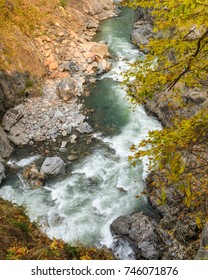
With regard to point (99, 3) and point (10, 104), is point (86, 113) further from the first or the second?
point (99, 3)

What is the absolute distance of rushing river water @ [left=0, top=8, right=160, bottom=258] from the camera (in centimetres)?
1014

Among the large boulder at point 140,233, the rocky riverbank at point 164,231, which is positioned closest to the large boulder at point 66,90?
the rocky riverbank at point 164,231

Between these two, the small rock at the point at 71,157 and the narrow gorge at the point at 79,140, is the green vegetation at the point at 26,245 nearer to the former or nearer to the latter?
the narrow gorge at the point at 79,140

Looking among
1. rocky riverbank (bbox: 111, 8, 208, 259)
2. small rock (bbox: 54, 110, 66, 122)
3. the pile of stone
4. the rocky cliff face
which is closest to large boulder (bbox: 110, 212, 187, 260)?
rocky riverbank (bbox: 111, 8, 208, 259)

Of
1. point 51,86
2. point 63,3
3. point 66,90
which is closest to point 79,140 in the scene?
point 66,90

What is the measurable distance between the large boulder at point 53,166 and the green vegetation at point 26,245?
18.4 ft

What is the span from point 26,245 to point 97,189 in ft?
20.8

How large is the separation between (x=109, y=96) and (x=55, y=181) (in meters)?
7.25

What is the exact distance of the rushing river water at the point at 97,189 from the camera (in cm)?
1014

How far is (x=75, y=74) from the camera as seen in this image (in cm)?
1944

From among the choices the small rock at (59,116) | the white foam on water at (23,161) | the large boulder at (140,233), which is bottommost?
the white foam on water at (23,161)

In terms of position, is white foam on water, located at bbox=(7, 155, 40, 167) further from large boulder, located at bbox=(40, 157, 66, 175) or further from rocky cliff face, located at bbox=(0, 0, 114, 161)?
large boulder, located at bbox=(40, 157, 66, 175)

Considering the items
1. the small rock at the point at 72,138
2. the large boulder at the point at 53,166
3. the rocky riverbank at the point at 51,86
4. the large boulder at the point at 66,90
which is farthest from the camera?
the large boulder at the point at 66,90

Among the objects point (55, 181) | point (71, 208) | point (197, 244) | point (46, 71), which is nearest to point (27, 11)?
point (46, 71)
